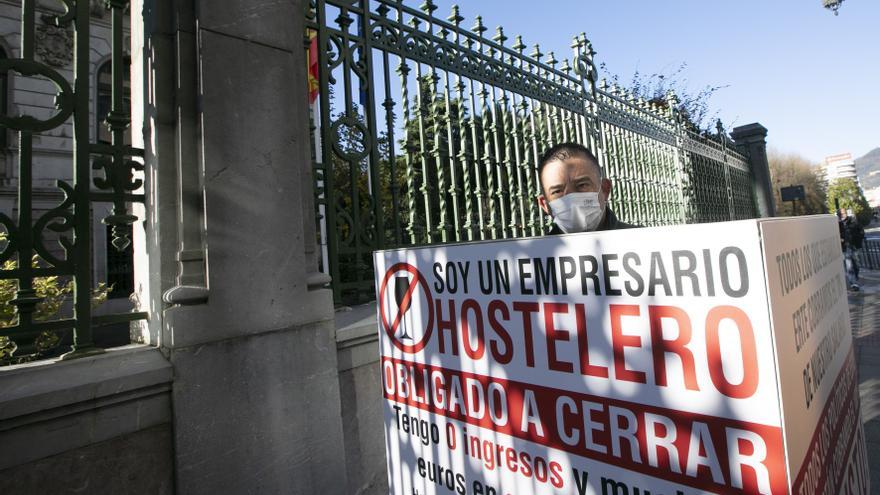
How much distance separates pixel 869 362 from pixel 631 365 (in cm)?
668

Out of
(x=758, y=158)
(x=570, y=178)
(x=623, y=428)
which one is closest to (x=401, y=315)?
(x=623, y=428)

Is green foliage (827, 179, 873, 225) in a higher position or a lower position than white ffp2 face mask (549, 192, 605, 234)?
higher

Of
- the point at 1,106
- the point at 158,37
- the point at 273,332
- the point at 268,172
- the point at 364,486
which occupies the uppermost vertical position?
the point at 158,37

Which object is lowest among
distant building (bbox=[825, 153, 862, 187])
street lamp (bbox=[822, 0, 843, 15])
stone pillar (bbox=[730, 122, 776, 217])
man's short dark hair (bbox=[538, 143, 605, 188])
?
man's short dark hair (bbox=[538, 143, 605, 188])

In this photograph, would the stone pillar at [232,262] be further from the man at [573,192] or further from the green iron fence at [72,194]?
the man at [573,192]

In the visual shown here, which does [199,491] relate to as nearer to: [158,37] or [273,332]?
[273,332]

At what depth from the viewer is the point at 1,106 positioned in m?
1.87

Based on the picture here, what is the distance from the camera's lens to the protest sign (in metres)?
0.93

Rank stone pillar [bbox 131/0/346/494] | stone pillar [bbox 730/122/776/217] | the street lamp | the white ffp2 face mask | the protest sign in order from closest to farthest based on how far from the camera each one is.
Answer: the protest sign
stone pillar [bbox 131/0/346/494]
the white ffp2 face mask
the street lamp
stone pillar [bbox 730/122/776/217]

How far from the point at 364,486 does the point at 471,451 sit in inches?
63.1

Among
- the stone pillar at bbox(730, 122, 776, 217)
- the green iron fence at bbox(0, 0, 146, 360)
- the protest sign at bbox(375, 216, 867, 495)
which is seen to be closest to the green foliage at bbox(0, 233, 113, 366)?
the green iron fence at bbox(0, 0, 146, 360)

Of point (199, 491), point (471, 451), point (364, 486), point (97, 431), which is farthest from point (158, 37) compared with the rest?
point (364, 486)

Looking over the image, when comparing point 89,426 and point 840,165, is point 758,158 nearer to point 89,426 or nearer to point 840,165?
point 89,426

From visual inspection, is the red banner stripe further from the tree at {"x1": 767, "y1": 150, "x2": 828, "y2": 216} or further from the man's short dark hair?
the tree at {"x1": 767, "y1": 150, "x2": 828, "y2": 216}
